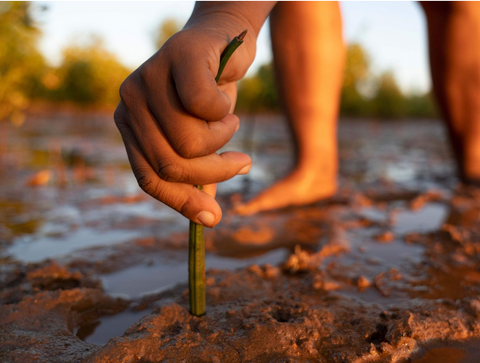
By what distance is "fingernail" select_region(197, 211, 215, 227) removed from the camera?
0.71 meters

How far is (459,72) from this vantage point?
7.55 ft

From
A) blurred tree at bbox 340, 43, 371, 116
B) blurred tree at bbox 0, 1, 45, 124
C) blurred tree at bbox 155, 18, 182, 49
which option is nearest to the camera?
blurred tree at bbox 0, 1, 45, 124

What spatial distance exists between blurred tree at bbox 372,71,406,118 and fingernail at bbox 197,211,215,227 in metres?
16.2

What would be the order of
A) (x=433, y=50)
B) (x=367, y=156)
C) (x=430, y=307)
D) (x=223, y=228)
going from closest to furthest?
(x=430, y=307) < (x=223, y=228) < (x=433, y=50) < (x=367, y=156)

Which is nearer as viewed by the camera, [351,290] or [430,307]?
[430,307]

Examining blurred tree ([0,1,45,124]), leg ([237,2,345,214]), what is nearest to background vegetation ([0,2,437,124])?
blurred tree ([0,1,45,124])

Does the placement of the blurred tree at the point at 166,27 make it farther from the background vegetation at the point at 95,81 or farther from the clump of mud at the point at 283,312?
the clump of mud at the point at 283,312

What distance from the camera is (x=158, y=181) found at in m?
0.71

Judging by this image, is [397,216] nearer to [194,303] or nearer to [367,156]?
[194,303]

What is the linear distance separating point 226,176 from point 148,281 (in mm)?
528

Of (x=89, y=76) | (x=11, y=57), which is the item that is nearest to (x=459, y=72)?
(x=11, y=57)

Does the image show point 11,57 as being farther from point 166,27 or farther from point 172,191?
point 166,27

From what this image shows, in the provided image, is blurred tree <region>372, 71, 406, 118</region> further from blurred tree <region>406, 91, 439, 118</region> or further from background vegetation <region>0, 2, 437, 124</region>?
blurred tree <region>406, 91, 439, 118</region>

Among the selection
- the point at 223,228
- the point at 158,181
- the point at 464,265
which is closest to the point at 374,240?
the point at 464,265
